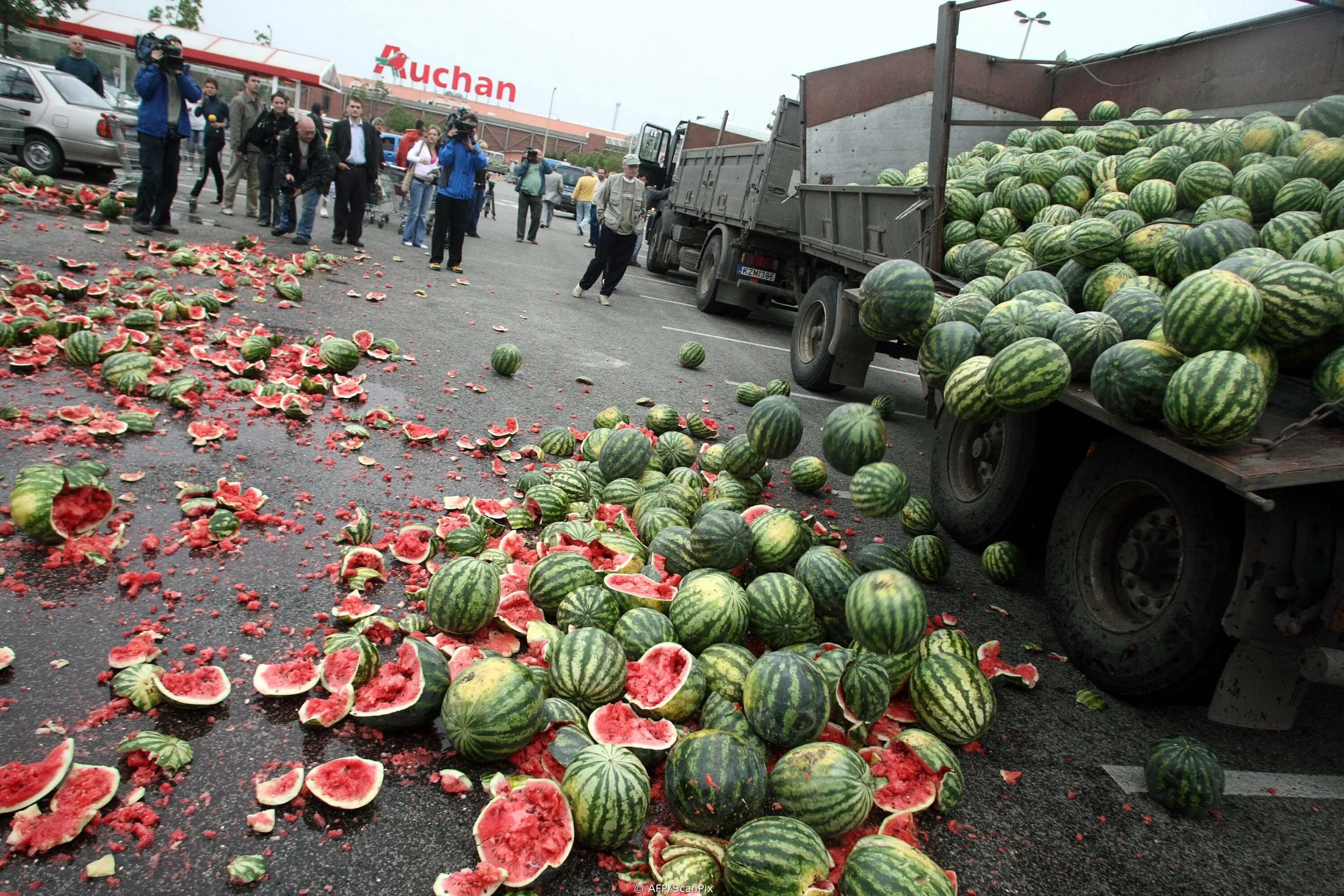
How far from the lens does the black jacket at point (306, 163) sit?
11.0 m

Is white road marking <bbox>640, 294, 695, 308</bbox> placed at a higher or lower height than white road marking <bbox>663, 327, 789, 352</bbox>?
higher

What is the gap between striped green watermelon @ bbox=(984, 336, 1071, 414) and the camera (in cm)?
361

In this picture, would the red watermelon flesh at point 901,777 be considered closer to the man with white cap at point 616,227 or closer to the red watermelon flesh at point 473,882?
the red watermelon flesh at point 473,882

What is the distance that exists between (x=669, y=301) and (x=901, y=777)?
12.2 meters

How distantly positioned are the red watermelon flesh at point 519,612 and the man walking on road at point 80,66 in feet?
55.8

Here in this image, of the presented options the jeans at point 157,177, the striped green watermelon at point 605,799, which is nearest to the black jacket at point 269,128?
the jeans at point 157,177

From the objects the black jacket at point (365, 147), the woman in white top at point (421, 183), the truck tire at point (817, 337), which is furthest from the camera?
the woman in white top at point (421, 183)

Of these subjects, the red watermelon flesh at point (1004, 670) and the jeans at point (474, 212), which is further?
the jeans at point (474, 212)

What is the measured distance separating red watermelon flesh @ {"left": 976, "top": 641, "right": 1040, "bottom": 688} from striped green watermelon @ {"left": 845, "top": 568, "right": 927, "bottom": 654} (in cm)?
89

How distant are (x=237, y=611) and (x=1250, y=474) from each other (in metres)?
4.03

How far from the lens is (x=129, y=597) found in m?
3.14

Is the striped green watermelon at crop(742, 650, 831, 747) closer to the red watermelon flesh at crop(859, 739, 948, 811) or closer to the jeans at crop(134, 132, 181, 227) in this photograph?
the red watermelon flesh at crop(859, 739, 948, 811)

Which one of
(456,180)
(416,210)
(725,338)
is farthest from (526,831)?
(416,210)

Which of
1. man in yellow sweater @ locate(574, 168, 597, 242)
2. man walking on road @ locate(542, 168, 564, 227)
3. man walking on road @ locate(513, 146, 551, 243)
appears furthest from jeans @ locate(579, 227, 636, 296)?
man walking on road @ locate(542, 168, 564, 227)
